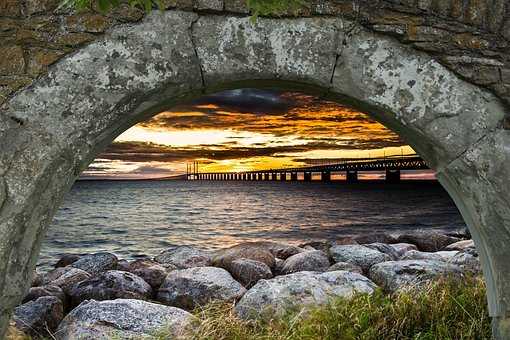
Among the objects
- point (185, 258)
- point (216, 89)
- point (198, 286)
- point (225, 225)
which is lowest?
point (225, 225)

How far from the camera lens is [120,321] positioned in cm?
492

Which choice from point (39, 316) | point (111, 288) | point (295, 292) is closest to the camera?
point (295, 292)

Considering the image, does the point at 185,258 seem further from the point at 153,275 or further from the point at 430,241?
the point at 430,241

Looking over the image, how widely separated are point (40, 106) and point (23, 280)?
0.90 metres

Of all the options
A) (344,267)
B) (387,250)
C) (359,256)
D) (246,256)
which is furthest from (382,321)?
(387,250)

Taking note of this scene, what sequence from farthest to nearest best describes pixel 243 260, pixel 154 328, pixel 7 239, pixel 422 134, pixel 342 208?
pixel 342 208
pixel 243 260
pixel 154 328
pixel 422 134
pixel 7 239

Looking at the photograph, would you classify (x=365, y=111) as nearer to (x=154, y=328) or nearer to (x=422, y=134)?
(x=422, y=134)

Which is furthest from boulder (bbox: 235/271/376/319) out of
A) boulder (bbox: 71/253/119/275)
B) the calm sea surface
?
the calm sea surface

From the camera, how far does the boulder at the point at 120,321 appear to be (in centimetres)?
470

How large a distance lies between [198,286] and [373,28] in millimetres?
4788

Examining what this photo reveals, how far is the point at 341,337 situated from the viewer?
4250mm

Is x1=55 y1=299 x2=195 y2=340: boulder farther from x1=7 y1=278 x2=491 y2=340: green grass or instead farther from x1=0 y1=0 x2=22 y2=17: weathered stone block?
x1=0 y1=0 x2=22 y2=17: weathered stone block

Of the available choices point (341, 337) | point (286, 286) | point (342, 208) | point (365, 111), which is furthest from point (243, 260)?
point (342, 208)

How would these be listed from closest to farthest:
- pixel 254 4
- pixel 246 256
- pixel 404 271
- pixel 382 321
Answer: pixel 254 4
pixel 382 321
pixel 404 271
pixel 246 256
